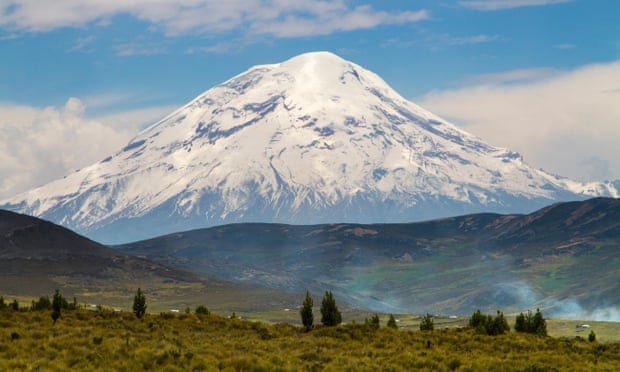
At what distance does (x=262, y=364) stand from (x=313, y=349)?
29.9ft

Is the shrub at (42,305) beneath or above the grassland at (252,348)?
above

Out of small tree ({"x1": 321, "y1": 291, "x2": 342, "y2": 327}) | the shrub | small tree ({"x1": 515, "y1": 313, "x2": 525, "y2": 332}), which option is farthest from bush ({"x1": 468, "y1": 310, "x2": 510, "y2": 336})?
the shrub

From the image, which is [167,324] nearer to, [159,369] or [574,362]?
[159,369]

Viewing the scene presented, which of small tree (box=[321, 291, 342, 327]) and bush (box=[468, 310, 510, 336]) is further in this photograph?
small tree (box=[321, 291, 342, 327])

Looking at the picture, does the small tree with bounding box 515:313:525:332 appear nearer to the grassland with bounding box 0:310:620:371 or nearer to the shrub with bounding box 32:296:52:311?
the grassland with bounding box 0:310:620:371

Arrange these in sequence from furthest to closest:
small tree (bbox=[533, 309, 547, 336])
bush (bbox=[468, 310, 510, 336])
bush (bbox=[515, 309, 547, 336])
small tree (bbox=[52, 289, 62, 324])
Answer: bush (bbox=[515, 309, 547, 336]), small tree (bbox=[533, 309, 547, 336]), bush (bbox=[468, 310, 510, 336]), small tree (bbox=[52, 289, 62, 324])

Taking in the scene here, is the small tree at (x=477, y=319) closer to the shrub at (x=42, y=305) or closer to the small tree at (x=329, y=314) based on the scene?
the small tree at (x=329, y=314)

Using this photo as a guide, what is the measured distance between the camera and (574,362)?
55.6 meters

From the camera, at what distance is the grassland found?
49.5m

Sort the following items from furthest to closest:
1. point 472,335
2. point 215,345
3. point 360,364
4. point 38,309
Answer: point 38,309 < point 472,335 < point 215,345 < point 360,364

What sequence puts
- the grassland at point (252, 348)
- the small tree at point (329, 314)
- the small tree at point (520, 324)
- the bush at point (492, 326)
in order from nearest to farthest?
the grassland at point (252, 348) → the bush at point (492, 326) → the small tree at point (329, 314) → the small tree at point (520, 324)

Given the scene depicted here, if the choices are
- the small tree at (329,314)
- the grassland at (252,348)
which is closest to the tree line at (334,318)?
the small tree at (329,314)

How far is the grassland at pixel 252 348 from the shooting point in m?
49.5

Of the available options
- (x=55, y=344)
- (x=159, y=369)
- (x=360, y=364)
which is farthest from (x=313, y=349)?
(x=55, y=344)
